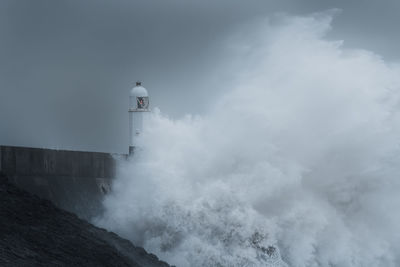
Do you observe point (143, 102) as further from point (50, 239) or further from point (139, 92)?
point (50, 239)

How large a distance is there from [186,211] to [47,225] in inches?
159

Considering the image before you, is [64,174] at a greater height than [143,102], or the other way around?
[143,102]

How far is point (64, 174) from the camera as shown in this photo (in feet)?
47.3

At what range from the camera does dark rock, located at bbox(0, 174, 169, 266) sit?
1009 centimetres

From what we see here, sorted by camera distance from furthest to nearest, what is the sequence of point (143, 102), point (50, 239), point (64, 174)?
1. point (143, 102)
2. point (64, 174)
3. point (50, 239)

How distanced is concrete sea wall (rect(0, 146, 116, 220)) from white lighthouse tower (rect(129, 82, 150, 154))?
226 cm

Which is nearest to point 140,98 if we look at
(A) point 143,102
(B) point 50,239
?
(A) point 143,102

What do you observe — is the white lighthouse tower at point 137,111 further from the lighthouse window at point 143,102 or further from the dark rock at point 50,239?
the dark rock at point 50,239

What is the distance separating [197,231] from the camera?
584 inches

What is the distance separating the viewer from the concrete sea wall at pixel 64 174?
13.0 m

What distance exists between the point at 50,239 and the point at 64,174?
3542 millimetres

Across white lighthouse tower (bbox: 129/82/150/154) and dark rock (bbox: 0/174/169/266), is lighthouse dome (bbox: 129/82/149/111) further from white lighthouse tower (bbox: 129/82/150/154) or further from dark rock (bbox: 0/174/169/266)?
dark rock (bbox: 0/174/169/266)

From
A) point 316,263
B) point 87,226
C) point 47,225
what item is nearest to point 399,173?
point 316,263

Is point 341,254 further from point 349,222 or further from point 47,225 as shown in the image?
point 47,225
